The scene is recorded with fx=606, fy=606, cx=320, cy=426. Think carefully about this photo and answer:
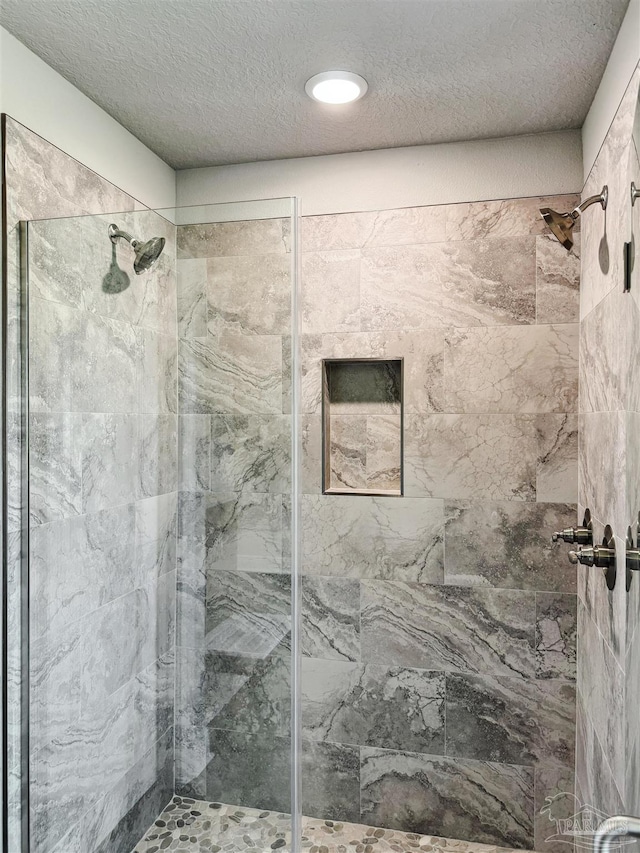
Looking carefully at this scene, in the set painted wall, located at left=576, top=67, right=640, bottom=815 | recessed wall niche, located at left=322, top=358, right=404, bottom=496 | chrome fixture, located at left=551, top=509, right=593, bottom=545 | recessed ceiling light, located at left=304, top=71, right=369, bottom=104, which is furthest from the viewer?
recessed wall niche, located at left=322, top=358, right=404, bottom=496

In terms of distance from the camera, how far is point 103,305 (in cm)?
151

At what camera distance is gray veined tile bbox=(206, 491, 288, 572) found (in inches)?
56.1

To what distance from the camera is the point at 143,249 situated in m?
1.48

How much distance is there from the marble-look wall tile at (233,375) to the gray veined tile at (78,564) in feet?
1.10

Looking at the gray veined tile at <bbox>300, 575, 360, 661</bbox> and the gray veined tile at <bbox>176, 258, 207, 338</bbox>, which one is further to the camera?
the gray veined tile at <bbox>300, 575, 360, 661</bbox>

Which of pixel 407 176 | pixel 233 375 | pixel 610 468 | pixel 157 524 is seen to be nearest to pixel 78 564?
pixel 157 524

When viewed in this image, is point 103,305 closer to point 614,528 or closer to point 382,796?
point 614,528

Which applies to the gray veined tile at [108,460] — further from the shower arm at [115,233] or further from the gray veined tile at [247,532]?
the shower arm at [115,233]

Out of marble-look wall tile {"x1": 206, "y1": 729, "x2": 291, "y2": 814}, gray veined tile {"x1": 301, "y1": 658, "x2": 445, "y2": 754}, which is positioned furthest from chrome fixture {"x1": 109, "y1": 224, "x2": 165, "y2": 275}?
gray veined tile {"x1": 301, "y1": 658, "x2": 445, "y2": 754}

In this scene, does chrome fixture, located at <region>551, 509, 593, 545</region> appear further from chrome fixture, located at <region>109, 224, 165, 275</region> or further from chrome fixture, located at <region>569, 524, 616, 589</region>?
chrome fixture, located at <region>109, 224, 165, 275</region>

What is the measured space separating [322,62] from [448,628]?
1.90 m

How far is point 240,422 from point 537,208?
1428mm

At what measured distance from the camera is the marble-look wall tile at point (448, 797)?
7.09 ft

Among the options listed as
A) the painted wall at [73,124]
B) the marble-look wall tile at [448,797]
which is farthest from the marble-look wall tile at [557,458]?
the painted wall at [73,124]
